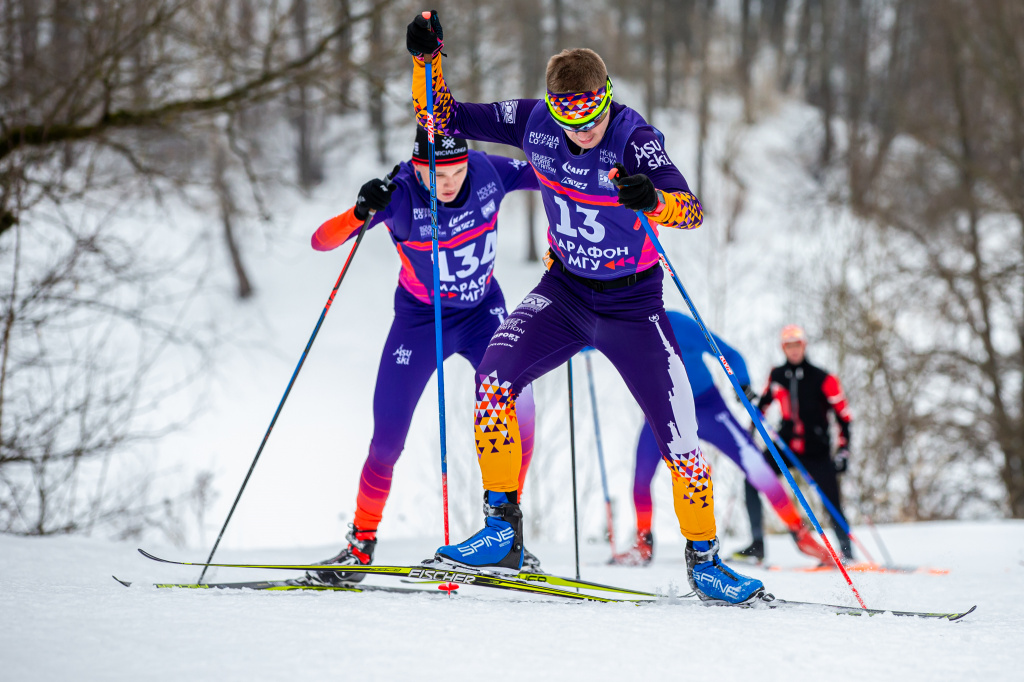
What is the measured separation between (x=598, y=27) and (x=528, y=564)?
18.9 metres

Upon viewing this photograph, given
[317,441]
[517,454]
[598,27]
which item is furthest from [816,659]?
[598,27]

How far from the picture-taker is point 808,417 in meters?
5.98

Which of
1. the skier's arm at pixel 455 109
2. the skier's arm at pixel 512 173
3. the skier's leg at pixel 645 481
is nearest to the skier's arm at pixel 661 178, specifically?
the skier's arm at pixel 455 109

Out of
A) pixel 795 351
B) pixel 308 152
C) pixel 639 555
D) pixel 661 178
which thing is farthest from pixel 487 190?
pixel 308 152

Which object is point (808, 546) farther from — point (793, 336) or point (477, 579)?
point (477, 579)

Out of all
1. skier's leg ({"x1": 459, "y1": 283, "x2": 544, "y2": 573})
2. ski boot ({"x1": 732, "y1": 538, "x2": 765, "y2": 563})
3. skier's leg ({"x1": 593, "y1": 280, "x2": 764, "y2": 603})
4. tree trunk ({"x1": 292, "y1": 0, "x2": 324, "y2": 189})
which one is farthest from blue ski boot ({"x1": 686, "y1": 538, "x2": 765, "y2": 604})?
tree trunk ({"x1": 292, "y1": 0, "x2": 324, "y2": 189})

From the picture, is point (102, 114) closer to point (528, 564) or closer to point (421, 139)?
point (421, 139)

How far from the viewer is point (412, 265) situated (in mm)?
3693

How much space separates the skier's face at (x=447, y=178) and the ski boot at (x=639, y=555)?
9.42 feet

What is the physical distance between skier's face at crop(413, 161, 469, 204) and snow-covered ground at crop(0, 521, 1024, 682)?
1.74m

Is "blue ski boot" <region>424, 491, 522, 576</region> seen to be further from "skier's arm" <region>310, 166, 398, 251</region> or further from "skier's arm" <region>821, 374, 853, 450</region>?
Answer: "skier's arm" <region>821, 374, 853, 450</region>

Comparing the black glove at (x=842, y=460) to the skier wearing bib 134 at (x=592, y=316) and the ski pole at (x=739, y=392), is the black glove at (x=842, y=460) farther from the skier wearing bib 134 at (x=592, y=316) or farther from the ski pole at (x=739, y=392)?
the skier wearing bib 134 at (x=592, y=316)

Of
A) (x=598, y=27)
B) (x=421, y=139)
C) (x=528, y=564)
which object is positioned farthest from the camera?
(x=598, y=27)

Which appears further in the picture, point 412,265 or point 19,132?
point 19,132
